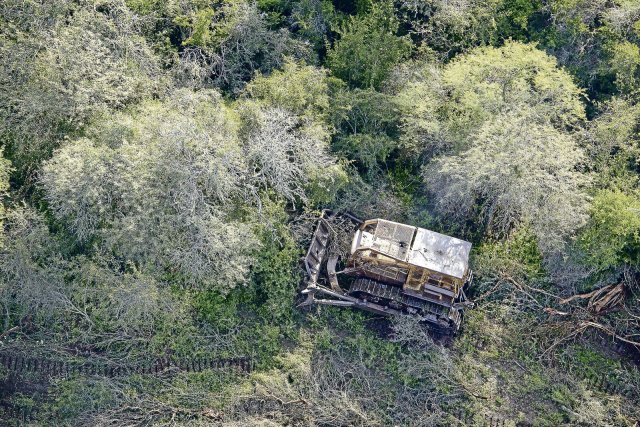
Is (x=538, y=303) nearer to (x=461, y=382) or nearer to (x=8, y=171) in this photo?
(x=461, y=382)

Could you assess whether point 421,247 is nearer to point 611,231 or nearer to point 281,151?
point 281,151

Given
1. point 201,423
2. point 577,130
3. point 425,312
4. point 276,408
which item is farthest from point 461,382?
point 577,130

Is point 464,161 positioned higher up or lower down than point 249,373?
higher up

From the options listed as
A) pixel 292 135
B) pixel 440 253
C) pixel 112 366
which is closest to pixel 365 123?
pixel 292 135

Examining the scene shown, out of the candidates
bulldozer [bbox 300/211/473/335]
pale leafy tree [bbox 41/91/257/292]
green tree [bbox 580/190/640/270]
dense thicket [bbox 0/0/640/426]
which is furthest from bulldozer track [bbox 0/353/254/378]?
green tree [bbox 580/190/640/270]

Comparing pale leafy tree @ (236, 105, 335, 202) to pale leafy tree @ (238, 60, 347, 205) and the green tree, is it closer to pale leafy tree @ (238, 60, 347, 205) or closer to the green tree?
pale leafy tree @ (238, 60, 347, 205)

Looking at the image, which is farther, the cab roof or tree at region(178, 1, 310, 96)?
tree at region(178, 1, 310, 96)

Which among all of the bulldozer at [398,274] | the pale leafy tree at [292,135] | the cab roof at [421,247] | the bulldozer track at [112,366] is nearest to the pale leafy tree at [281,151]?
the pale leafy tree at [292,135]
